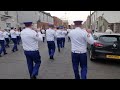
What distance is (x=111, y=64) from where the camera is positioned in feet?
28.7

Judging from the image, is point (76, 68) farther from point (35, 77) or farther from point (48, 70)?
point (48, 70)

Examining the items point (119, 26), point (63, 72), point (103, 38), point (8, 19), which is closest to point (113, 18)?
point (119, 26)

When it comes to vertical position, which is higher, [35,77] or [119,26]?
[119,26]

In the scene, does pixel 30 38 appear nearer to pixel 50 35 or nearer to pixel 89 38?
pixel 89 38

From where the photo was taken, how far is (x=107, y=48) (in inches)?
338

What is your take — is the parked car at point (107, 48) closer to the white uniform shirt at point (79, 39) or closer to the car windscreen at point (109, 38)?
the car windscreen at point (109, 38)

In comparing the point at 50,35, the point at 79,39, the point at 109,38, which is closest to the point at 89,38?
the point at 79,39

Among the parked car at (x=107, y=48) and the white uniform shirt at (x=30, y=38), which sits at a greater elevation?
the white uniform shirt at (x=30, y=38)

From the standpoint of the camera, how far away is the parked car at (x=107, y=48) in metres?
8.48

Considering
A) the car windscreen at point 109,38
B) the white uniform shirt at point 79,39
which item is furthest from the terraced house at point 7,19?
the white uniform shirt at point 79,39

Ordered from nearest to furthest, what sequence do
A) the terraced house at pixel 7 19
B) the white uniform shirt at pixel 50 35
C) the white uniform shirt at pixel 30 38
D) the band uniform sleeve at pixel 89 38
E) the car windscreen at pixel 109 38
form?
the band uniform sleeve at pixel 89 38 < the white uniform shirt at pixel 30 38 < the car windscreen at pixel 109 38 < the white uniform shirt at pixel 50 35 < the terraced house at pixel 7 19

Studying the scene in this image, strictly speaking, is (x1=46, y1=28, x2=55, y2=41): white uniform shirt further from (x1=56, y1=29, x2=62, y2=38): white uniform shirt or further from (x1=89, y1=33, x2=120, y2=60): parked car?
(x1=56, y1=29, x2=62, y2=38): white uniform shirt

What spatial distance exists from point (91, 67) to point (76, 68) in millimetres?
2400

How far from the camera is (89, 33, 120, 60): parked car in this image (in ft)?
27.8
